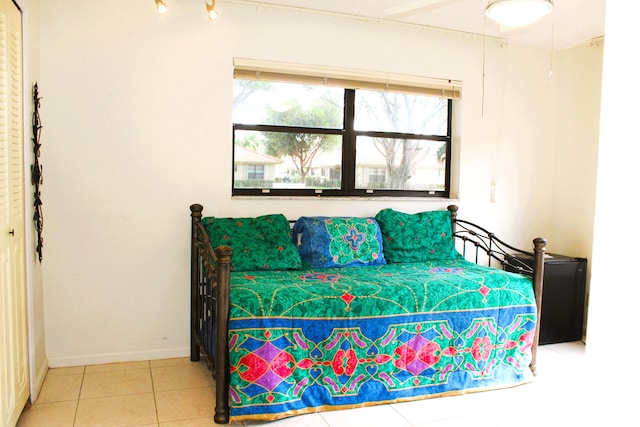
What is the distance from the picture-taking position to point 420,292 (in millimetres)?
2861

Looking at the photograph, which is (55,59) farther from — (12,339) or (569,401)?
(569,401)

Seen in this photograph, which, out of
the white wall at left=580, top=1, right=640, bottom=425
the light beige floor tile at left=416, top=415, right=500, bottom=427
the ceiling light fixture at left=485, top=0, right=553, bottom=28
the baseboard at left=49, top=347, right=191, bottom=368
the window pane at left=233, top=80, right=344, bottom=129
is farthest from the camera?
the window pane at left=233, top=80, right=344, bottom=129

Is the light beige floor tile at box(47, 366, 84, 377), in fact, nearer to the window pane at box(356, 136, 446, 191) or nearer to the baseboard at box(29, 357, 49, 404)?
the baseboard at box(29, 357, 49, 404)

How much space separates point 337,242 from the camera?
3.49 meters

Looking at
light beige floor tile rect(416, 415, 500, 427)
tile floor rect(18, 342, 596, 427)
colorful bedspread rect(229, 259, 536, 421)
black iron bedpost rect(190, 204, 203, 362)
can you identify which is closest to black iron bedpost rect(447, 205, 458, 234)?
colorful bedspread rect(229, 259, 536, 421)

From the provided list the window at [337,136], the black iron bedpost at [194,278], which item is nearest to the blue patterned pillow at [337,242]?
the window at [337,136]

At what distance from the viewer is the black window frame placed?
372 centimetres

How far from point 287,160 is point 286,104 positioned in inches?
16.3

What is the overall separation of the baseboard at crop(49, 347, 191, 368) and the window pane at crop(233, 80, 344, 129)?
65.6 inches

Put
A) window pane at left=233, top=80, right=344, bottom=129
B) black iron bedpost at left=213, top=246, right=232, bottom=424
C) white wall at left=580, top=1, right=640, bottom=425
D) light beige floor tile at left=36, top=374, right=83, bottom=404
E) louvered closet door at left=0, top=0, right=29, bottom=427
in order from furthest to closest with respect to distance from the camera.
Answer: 1. window pane at left=233, top=80, right=344, bottom=129
2. light beige floor tile at left=36, top=374, right=83, bottom=404
3. black iron bedpost at left=213, top=246, right=232, bottom=424
4. louvered closet door at left=0, top=0, right=29, bottom=427
5. white wall at left=580, top=1, right=640, bottom=425

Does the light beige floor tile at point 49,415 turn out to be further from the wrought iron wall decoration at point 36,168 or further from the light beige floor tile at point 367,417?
the light beige floor tile at point 367,417

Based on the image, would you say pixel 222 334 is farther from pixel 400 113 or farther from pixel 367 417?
pixel 400 113

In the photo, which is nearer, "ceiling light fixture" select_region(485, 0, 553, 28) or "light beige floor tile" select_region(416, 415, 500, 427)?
"ceiling light fixture" select_region(485, 0, 553, 28)

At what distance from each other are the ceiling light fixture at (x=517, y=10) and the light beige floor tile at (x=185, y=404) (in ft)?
8.12
